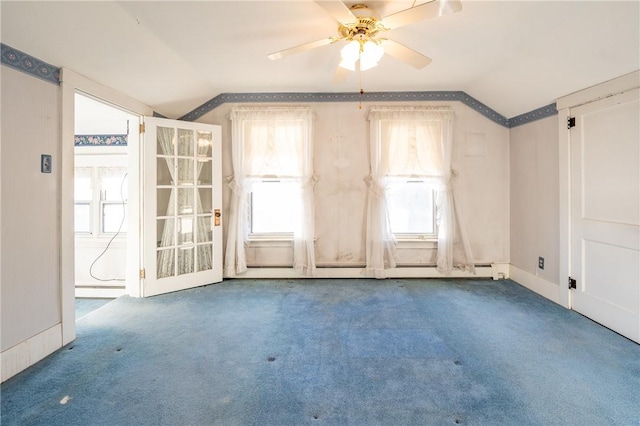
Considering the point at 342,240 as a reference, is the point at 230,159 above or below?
above

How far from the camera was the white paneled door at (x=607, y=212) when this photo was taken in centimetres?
230

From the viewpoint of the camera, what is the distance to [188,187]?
3469 mm

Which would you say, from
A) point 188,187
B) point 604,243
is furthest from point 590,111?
point 188,187

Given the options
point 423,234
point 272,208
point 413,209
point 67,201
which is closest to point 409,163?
point 413,209

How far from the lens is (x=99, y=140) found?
4.32 metres

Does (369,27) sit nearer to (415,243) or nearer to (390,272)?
(415,243)

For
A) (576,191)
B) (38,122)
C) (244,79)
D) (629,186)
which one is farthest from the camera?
(244,79)

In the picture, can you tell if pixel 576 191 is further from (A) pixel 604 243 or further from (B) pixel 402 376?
(B) pixel 402 376

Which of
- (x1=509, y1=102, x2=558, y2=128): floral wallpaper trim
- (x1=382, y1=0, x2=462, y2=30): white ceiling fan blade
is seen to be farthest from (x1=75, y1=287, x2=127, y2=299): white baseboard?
(x1=509, y1=102, x2=558, y2=128): floral wallpaper trim

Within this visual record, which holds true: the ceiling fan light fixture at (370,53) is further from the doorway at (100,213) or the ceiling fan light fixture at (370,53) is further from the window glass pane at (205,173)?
the doorway at (100,213)

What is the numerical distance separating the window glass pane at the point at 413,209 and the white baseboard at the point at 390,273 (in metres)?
0.53

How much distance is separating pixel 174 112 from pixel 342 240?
9.02ft

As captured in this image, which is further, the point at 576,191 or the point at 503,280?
the point at 503,280

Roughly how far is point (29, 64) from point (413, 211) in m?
3.97
